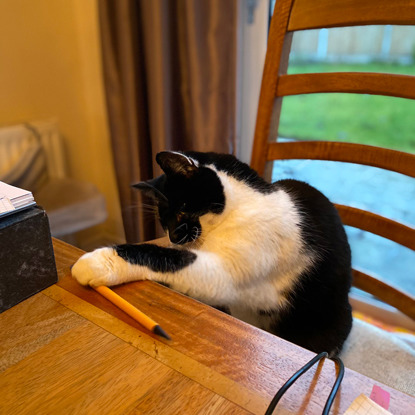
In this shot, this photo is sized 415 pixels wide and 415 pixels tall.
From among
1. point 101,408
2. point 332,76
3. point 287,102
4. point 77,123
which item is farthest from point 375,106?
point 101,408

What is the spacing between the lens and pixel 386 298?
0.86 m

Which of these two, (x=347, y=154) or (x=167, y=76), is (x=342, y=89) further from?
(x=167, y=76)

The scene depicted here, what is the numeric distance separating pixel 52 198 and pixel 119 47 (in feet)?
2.01

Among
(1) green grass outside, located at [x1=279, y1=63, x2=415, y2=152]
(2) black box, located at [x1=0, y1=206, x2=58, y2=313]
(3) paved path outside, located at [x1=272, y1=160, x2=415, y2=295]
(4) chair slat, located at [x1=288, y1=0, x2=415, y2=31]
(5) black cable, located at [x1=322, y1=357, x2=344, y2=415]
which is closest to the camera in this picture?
(5) black cable, located at [x1=322, y1=357, x2=344, y2=415]

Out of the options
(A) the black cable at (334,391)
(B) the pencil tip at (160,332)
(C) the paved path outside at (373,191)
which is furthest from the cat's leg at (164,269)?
(C) the paved path outside at (373,191)

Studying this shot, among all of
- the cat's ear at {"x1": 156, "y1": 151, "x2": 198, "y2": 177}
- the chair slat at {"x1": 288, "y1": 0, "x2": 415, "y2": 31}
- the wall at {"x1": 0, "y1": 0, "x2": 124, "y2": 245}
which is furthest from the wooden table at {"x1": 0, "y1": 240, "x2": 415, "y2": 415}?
the wall at {"x1": 0, "y1": 0, "x2": 124, "y2": 245}

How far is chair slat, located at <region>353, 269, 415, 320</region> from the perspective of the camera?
82cm

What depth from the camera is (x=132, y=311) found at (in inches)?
17.8

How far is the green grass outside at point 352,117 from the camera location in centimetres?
132

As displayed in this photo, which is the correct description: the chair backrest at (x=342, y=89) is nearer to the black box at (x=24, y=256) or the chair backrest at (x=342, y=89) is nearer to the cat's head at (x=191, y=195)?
the cat's head at (x=191, y=195)

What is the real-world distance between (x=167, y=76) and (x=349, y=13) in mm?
630

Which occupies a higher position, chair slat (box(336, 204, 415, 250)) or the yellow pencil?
the yellow pencil

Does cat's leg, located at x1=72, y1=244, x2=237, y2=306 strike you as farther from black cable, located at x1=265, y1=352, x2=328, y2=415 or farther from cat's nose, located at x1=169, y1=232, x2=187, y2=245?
black cable, located at x1=265, y1=352, x2=328, y2=415

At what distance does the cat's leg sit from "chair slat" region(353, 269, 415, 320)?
45 centimetres
